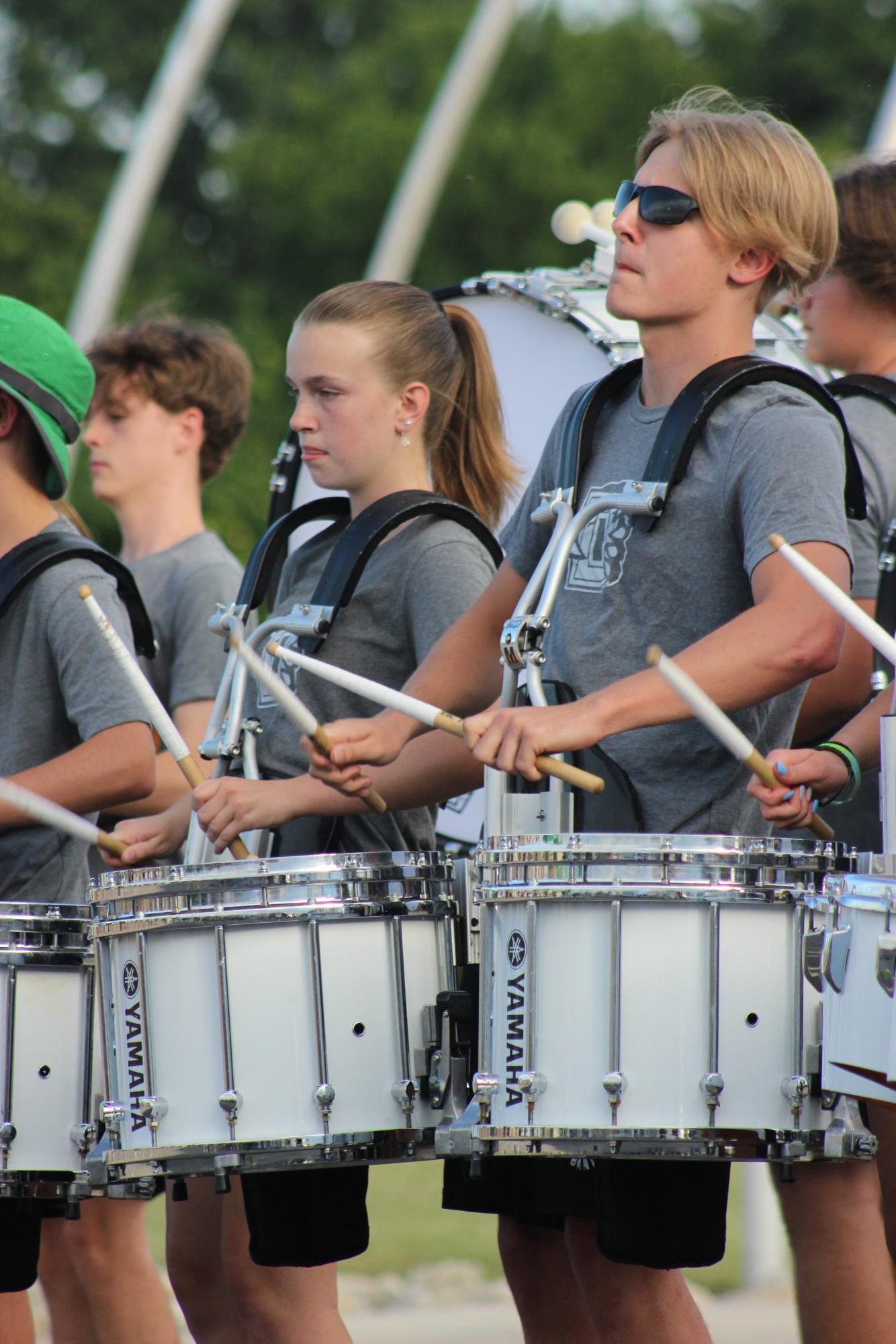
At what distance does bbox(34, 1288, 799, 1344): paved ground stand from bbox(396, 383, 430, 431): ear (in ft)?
9.24

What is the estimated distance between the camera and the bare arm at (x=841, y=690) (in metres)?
3.58

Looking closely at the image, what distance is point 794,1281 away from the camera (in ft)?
10.9

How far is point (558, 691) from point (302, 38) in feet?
102

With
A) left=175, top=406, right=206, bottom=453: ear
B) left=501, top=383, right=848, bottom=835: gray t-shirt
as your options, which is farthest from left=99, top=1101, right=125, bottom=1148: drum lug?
left=175, top=406, right=206, bottom=453: ear

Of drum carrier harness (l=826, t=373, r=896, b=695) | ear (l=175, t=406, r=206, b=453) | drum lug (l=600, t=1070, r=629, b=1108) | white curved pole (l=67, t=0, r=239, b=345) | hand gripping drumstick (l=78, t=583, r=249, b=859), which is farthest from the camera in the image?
white curved pole (l=67, t=0, r=239, b=345)

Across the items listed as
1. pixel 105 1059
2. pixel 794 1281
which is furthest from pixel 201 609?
pixel 794 1281

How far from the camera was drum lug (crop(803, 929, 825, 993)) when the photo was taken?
2729 millimetres

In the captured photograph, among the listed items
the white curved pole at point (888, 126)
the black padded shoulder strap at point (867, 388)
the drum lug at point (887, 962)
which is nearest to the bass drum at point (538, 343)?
the black padded shoulder strap at point (867, 388)

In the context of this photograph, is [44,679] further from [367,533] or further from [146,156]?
[146,156]

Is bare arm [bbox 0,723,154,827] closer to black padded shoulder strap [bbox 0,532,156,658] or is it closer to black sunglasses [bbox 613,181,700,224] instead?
black padded shoulder strap [bbox 0,532,156,658]

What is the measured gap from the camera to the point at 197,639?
4.90 metres

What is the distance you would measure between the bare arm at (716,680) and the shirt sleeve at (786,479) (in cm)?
4

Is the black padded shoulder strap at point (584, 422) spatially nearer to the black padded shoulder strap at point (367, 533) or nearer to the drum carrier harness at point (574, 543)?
the drum carrier harness at point (574, 543)

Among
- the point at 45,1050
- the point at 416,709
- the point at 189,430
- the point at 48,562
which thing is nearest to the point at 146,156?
the point at 189,430
